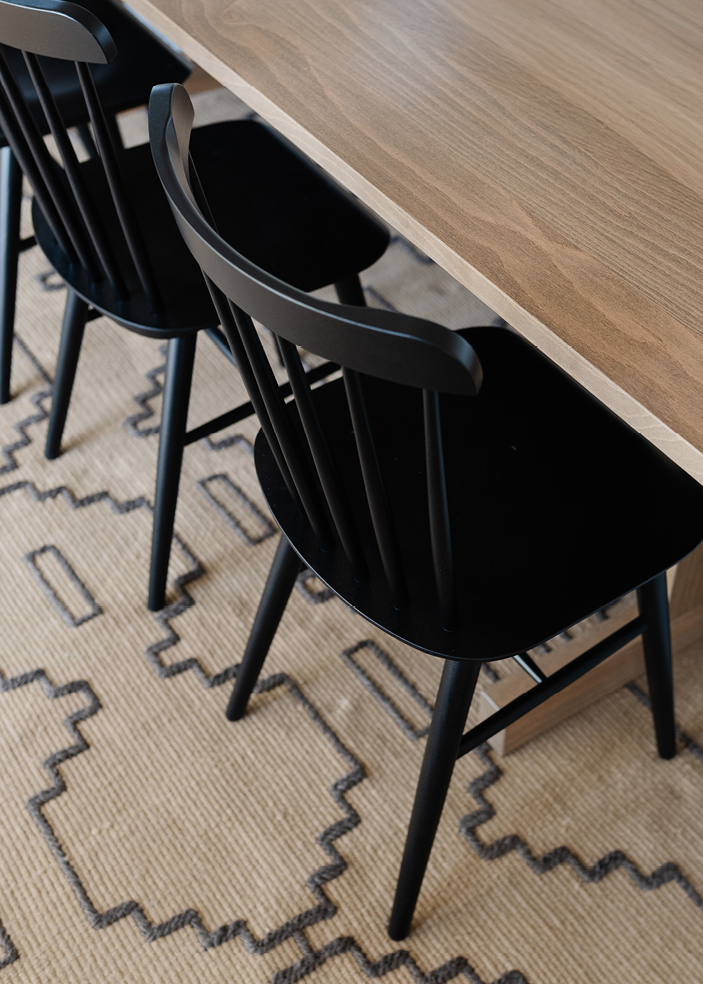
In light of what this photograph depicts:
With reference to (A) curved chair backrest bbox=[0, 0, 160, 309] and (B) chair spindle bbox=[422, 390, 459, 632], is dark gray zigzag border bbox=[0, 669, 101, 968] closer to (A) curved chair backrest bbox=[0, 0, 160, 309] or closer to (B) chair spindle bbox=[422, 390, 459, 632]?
(A) curved chair backrest bbox=[0, 0, 160, 309]

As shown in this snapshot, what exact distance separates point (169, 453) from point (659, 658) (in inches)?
28.3

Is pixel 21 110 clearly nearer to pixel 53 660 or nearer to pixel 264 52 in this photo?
pixel 264 52

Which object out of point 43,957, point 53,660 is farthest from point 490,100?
point 43,957

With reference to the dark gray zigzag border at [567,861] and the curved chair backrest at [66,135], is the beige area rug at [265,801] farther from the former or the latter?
the curved chair backrest at [66,135]

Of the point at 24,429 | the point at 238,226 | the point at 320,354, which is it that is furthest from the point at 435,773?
the point at 24,429

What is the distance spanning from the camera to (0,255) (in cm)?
171

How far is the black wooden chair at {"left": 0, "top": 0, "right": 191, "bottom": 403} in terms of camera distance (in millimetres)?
1424

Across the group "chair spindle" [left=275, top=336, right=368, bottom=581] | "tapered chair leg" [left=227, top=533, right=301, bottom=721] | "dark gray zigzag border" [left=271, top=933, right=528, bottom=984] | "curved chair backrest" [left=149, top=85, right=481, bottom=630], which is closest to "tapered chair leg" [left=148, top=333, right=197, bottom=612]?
"tapered chair leg" [left=227, top=533, right=301, bottom=721]

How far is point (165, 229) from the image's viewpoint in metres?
1.31

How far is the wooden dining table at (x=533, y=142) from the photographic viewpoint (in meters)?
0.73

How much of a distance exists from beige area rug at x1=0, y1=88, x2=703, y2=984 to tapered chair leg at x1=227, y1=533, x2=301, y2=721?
6cm

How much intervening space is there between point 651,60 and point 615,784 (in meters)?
0.91

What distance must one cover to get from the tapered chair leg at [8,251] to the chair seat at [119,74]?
142 millimetres

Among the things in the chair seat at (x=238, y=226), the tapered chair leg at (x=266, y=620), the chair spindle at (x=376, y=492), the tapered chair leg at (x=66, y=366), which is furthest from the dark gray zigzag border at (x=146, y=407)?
the chair spindle at (x=376, y=492)
